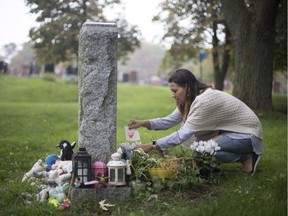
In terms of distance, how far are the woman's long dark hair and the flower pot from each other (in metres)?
0.95

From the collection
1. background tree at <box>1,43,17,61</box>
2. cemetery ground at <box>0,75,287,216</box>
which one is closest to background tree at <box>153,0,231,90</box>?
cemetery ground at <box>0,75,287,216</box>

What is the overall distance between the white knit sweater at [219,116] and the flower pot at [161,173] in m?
0.58

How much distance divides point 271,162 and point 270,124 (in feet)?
12.8

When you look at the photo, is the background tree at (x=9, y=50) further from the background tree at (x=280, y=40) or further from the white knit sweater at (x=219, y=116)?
the white knit sweater at (x=219, y=116)

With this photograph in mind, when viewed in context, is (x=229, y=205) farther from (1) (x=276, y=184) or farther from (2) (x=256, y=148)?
(2) (x=256, y=148)

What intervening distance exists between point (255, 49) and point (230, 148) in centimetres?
641

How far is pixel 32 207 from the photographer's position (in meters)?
3.63

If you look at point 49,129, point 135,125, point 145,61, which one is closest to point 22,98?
point 49,129

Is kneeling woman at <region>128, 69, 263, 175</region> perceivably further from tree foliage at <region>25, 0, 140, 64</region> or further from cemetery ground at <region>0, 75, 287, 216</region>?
tree foliage at <region>25, 0, 140, 64</region>

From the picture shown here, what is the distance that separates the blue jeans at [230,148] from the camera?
4539 millimetres

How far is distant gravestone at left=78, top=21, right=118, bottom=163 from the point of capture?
4281mm


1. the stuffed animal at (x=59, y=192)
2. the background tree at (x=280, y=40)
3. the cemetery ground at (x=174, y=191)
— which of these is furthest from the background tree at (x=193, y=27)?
the stuffed animal at (x=59, y=192)

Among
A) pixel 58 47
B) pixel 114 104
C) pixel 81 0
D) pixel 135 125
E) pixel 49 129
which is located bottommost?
pixel 49 129

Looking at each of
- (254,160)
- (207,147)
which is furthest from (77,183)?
(254,160)
